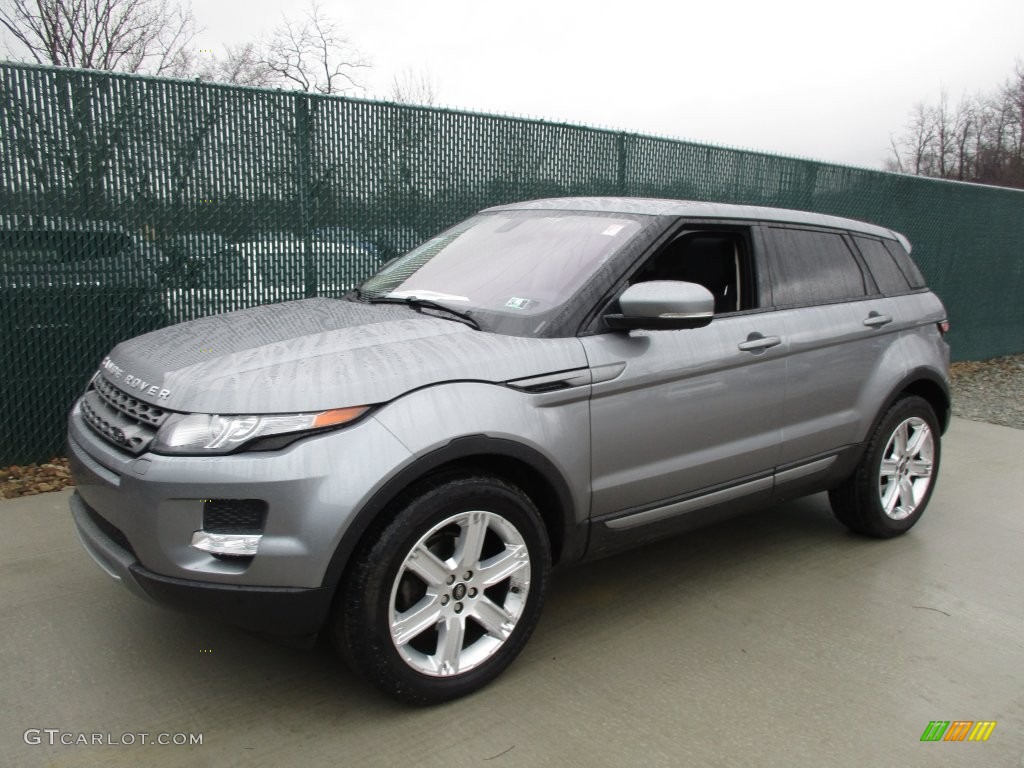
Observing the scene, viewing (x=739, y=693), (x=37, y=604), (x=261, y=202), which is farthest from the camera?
(x=261, y=202)

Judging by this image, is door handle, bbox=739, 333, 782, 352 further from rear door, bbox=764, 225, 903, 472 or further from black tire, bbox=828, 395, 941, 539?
black tire, bbox=828, 395, 941, 539

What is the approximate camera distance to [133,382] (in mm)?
2840

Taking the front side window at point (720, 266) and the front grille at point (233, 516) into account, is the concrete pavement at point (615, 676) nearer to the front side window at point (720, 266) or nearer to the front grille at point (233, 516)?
the front grille at point (233, 516)

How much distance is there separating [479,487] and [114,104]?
4.01 m

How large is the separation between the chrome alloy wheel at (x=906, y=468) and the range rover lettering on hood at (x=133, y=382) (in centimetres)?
351

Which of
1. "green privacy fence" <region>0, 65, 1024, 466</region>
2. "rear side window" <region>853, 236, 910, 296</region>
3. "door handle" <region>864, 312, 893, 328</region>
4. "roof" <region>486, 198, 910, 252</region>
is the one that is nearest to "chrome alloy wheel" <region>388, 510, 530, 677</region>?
"roof" <region>486, 198, 910, 252</region>

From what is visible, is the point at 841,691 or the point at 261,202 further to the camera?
the point at 261,202

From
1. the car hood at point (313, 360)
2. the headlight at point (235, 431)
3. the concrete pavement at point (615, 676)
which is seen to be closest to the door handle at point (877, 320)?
the concrete pavement at point (615, 676)

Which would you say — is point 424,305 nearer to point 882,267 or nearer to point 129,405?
point 129,405

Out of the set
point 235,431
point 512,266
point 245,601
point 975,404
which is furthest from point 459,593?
point 975,404

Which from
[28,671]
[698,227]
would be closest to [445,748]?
[28,671]

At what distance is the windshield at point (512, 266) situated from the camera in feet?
10.6

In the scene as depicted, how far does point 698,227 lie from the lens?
143 inches

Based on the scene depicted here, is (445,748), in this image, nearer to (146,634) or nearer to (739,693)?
(739,693)
